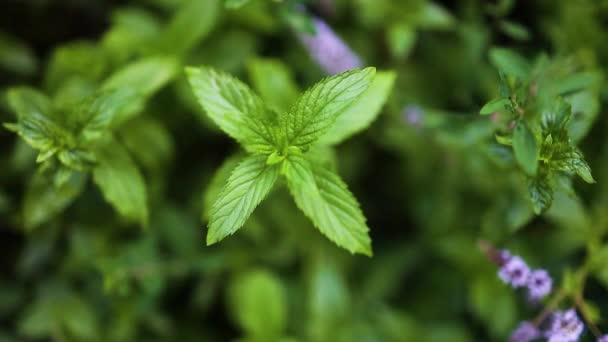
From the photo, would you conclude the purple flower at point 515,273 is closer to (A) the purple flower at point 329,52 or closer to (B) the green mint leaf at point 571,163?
(B) the green mint leaf at point 571,163

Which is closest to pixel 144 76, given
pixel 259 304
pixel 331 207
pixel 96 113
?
pixel 96 113

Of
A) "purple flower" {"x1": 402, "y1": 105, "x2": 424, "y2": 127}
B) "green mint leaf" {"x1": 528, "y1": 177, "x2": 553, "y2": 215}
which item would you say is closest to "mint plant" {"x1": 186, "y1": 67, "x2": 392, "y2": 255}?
"green mint leaf" {"x1": 528, "y1": 177, "x2": 553, "y2": 215}

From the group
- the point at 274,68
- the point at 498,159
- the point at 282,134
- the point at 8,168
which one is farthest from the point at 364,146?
the point at 8,168

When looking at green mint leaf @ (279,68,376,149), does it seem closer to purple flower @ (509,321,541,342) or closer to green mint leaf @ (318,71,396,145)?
green mint leaf @ (318,71,396,145)

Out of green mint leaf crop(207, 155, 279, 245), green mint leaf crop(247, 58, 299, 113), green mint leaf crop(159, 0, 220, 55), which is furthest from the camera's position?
green mint leaf crop(159, 0, 220, 55)

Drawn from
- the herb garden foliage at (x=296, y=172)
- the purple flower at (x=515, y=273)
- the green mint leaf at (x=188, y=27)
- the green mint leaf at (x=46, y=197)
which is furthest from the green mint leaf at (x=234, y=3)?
the purple flower at (x=515, y=273)

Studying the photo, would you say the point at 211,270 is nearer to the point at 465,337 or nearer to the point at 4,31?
the point at 465,337
